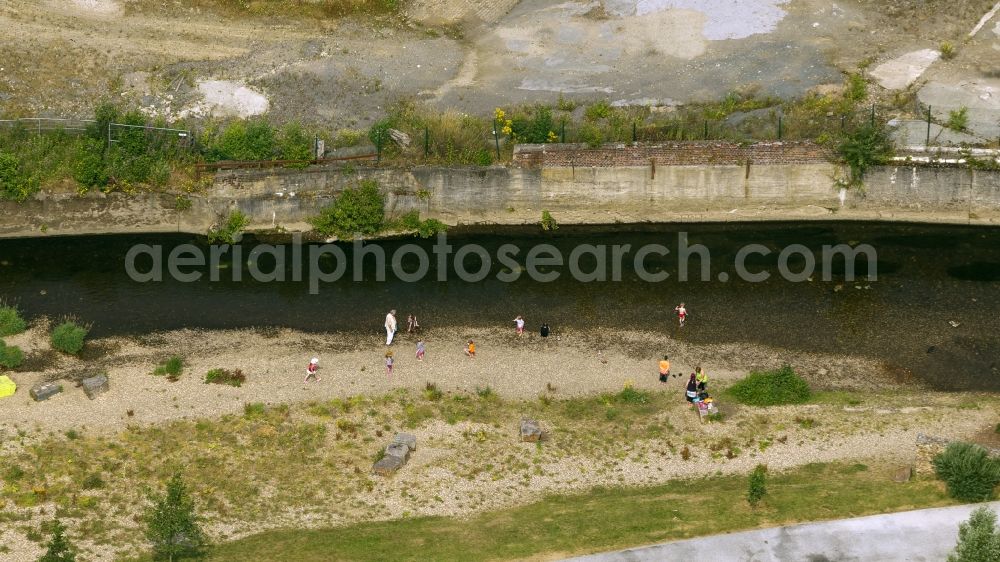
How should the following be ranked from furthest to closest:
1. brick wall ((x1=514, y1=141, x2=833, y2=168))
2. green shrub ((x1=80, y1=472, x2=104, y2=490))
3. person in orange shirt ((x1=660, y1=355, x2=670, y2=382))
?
brick wall ((x1=514, y1=141, x2=833, y2=168)) → person in orange shirt ((x1=660, y1=355, x2=670, y2=382)) → green shrub ((x1=80, y1=472, x2=104, y2=490))

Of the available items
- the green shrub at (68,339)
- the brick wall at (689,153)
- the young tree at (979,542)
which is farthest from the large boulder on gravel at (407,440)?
the brick wall at (689,153)

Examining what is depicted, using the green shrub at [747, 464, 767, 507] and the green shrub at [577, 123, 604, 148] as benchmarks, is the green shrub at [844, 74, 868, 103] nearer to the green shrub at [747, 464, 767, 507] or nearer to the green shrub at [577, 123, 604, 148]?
the green shrub at [577, 123, 604, 148]

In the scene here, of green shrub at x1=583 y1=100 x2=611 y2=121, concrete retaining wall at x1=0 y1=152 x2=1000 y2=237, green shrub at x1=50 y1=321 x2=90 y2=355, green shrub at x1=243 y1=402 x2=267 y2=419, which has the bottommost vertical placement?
green shrub at x1=243 y1=402 x2=267 y2=419

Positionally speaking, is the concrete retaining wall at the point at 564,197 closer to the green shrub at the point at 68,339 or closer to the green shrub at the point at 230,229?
the green shrub at the point at 230,229

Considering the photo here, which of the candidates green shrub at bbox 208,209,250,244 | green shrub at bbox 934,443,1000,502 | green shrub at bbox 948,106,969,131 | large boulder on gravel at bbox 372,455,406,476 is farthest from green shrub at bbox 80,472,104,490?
green shrub at bbox 948,106,969,131

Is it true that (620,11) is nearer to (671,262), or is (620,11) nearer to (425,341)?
(671,262)
